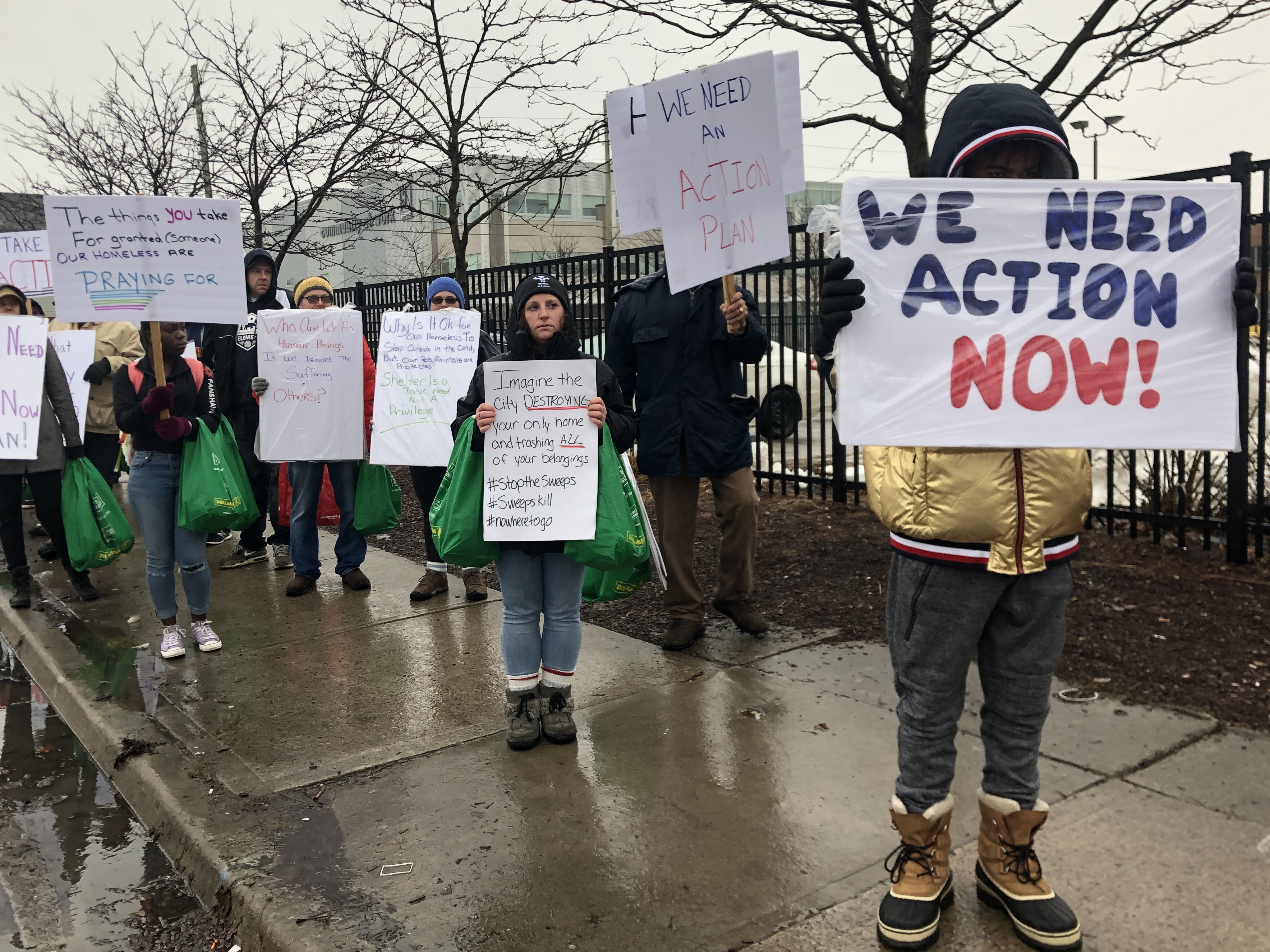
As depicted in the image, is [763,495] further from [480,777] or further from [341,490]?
[480,777]

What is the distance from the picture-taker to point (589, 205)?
204 feet

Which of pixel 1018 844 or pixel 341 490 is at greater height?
pixel 341 490

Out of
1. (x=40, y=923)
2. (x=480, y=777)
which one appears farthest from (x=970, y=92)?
(x=40, y=923)

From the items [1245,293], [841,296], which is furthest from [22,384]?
[1245,293]

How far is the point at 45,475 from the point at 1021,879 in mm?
6651

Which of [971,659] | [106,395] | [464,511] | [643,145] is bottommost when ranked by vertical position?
[971,659]

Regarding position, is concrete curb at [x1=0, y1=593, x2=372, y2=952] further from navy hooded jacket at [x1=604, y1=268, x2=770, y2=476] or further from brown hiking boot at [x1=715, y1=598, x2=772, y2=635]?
brown hiking boot at [x1=715, y1=598, x2=772, y2=635]

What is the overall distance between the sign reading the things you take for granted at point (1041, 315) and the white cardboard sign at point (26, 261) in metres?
9.97

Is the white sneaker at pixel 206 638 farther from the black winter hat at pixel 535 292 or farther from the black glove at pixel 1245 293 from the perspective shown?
the black glove at pixel 1245 293

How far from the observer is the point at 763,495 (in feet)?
29.2

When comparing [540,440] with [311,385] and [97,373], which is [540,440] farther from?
[97,373]

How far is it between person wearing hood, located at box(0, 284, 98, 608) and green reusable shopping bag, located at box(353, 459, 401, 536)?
5.92 feet

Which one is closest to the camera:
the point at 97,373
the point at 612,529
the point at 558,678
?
the point at 612,529

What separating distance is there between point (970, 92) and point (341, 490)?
511cm
